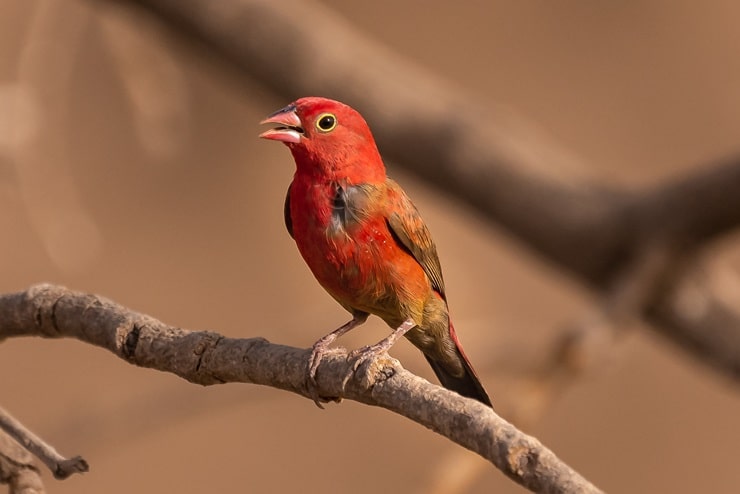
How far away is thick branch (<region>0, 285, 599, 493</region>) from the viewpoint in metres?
1.96

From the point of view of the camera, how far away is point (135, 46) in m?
5.11

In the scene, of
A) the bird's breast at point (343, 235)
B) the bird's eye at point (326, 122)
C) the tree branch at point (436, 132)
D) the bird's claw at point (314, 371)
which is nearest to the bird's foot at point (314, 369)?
the bird's claw at point (314, 371)

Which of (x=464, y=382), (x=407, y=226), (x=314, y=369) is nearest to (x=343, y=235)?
(x=407, y=226)

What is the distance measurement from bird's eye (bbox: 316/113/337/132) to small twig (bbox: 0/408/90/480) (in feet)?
3.09

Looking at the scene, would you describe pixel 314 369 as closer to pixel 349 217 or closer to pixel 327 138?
pixel 349 217

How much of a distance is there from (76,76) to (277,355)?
6.17 m

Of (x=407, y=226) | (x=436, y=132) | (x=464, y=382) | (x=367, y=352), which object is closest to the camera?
(x=367, y=352)

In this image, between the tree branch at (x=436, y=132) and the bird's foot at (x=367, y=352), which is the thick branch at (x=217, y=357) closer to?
the bird's foot at (x=367, y=352)

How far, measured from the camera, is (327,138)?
2646 mm

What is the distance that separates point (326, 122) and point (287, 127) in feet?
0.35

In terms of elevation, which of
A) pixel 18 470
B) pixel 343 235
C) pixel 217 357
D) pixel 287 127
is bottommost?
pixel 18 470

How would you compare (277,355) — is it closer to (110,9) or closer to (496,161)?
(496,161)

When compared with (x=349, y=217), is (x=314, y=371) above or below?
below

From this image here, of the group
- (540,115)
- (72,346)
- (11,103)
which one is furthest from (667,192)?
(72,346)
